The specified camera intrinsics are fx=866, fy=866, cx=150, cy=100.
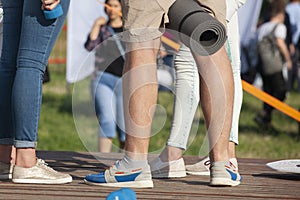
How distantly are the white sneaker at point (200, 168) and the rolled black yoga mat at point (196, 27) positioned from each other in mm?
812

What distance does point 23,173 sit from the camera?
3773mm

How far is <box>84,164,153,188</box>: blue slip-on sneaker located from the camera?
3730 millimetres

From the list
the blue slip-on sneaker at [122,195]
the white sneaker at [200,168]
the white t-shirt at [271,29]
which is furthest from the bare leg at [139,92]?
the white t-shirt at [271,29]

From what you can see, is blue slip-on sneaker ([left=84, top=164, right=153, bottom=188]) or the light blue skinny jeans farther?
the light blue skinny jeans

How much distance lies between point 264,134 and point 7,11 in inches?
273

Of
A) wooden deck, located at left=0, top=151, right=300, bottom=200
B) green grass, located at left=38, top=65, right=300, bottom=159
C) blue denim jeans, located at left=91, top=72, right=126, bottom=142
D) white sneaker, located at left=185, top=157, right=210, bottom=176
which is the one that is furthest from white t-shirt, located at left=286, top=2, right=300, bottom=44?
white sneaker, located at left=185, top=157, right=210, bottom=176

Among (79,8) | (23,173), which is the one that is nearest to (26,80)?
(23,173)

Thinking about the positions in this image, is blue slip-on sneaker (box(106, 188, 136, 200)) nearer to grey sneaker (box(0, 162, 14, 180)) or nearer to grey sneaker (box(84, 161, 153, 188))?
grey sneaker (box(84, 161, 153, 188))

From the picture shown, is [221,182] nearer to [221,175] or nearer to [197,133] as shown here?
[221,175]

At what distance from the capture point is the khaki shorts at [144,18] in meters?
3.63

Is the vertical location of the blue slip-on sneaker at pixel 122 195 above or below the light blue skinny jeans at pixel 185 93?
below

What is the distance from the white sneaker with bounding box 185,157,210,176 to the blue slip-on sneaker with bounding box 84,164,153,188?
591 millimetres

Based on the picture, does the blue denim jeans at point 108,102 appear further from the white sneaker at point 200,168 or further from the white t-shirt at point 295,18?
the white t-shirt at point 295,18

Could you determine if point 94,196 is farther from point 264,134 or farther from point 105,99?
point 264,134
